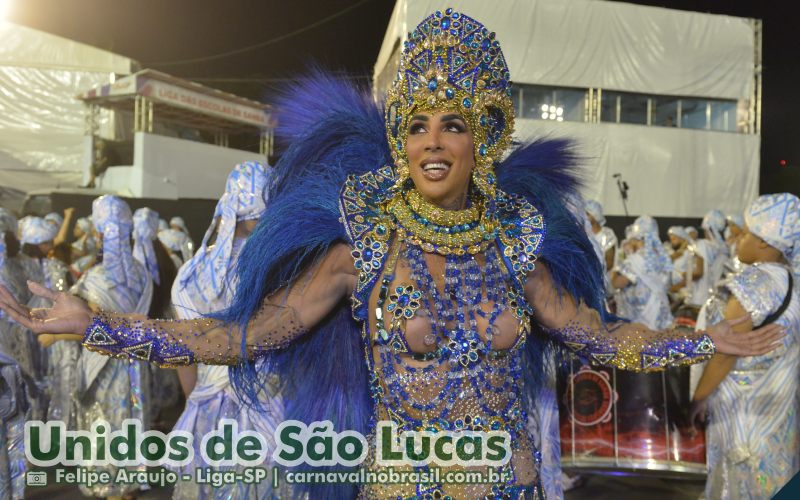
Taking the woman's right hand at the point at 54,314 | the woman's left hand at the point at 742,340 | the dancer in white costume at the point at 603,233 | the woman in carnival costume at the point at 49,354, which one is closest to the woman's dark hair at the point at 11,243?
the woman in carnival costume at the point at 49,354

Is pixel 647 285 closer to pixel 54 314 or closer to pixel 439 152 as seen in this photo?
pixel 439 152

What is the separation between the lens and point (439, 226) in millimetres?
2193

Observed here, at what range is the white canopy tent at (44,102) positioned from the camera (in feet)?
39.5

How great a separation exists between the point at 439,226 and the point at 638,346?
766 mm

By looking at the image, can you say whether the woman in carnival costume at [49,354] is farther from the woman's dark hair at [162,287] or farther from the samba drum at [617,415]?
the samba drum at [617,415]

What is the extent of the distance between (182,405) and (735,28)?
15.9 meters

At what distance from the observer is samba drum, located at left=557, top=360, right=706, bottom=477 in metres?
5.65

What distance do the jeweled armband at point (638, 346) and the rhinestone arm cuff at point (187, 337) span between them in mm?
923

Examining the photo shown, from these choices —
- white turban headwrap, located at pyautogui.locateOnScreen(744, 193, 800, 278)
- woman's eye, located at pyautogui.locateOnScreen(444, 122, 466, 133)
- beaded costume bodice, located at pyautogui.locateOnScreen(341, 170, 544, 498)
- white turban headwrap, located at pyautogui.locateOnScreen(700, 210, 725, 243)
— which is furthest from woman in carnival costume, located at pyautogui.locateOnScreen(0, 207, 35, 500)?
white turban headwrap, located at pyautogui.locateOnScreen(700, 210, 725, 243)

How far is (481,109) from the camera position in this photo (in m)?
2.15

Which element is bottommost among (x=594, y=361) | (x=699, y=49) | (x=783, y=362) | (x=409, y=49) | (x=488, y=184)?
(x=783, y=362)

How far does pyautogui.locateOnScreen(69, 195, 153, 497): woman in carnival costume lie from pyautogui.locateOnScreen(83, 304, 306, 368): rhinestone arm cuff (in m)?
3.19

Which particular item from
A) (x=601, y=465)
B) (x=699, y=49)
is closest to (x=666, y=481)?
(x=601, y=465)

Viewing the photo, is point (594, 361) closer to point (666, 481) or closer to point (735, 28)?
point (666, 481)
